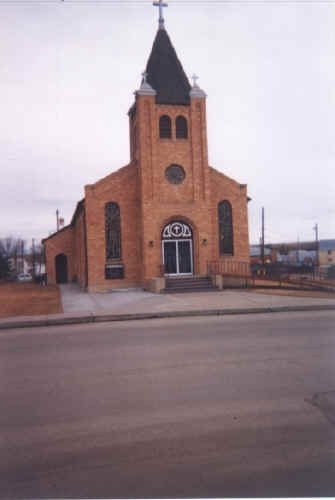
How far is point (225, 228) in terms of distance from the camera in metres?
23.7

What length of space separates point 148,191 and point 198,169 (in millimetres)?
3343

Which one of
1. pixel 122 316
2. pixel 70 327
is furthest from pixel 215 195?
pixel 70 327

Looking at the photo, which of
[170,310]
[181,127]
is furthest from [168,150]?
[170,310]

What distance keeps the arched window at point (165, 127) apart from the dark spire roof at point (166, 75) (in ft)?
3.02

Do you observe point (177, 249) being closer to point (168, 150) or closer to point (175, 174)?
point (175, 174)

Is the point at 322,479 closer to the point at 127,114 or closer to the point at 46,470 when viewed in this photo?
the point at 46,470

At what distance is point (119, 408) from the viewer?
4.61m

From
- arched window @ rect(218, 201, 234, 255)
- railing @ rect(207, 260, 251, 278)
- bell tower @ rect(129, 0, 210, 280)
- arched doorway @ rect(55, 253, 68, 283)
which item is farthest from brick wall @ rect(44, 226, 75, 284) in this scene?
railing @ rect(207, 260, 251, 278)

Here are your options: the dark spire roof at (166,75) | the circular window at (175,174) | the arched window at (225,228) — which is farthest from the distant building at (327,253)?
the dark spire roof at (166,75)

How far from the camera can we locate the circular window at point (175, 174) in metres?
22.3

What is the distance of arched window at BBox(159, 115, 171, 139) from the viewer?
2231 cm

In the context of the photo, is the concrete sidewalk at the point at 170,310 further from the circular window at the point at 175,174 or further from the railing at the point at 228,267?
the circular window at the point at 175,174

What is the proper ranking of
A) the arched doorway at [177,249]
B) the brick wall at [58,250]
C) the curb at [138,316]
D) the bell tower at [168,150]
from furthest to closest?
1. the brick wall at [58,250]
2. the arched doorway at [177,249]
3. the bell tower at [168,150]
4. the curb at [138,316]

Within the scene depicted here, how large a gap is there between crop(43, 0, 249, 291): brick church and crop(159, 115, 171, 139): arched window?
55mm
